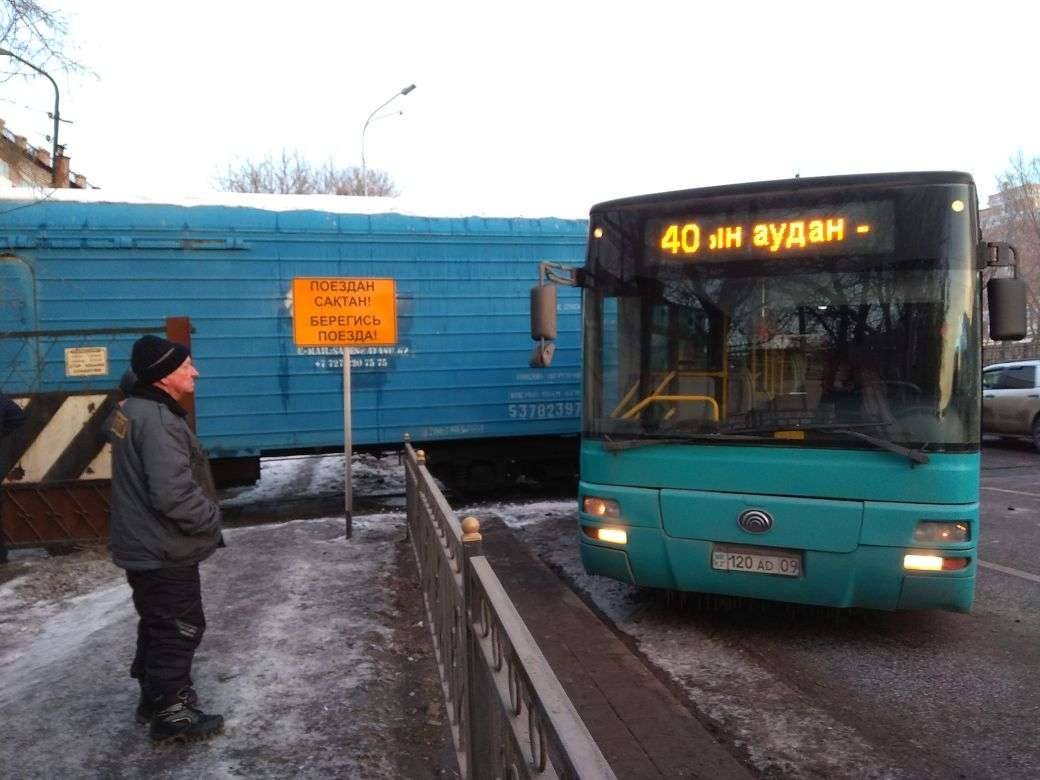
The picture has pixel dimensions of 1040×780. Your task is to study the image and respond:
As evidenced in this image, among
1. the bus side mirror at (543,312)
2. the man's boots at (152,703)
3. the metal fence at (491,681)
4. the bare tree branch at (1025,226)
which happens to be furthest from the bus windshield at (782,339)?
the bare tree branch at (1025,226)

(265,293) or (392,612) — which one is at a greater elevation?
(265,293)

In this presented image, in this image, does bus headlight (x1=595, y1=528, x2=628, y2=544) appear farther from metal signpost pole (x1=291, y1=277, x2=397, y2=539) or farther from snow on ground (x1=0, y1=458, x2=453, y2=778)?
metal signpost pole (x1=291, y1=277, x2=397, y2=539)

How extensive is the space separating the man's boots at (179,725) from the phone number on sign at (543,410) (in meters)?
6.19

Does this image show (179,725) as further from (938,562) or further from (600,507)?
(938,562)

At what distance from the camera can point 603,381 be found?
528 cm

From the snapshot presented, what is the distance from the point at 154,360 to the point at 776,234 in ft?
11.7

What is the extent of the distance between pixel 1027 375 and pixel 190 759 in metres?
15.8

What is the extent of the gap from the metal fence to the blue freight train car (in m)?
4.73

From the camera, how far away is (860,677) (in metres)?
4.44

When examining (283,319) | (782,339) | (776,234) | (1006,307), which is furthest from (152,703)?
(283,319)

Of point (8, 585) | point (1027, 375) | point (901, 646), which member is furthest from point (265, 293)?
point (1027, 375)

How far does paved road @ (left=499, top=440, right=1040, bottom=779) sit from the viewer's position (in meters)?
3.56

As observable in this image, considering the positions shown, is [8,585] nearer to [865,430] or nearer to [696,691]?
[696,691]

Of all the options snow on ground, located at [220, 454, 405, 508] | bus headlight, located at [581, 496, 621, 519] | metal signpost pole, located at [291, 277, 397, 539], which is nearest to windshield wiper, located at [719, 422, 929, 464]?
bus headlight, located at [581, 496, 621, 519]
